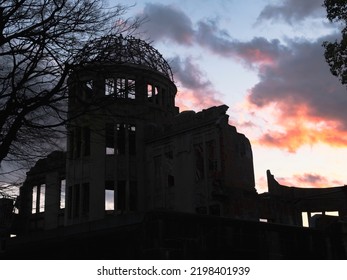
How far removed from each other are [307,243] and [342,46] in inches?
293

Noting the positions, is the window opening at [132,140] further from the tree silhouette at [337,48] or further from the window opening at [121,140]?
the tree silhouette at [337,48]

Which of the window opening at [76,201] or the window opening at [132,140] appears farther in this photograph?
Result: the window opening at [132,140]

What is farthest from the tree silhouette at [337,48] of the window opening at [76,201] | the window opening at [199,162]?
the window opening at [76,201]

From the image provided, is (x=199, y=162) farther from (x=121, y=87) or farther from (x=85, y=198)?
(x=121, y=87)

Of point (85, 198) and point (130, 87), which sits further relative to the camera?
point (85, 198)

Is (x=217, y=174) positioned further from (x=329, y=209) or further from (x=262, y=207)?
(x=329, y=209)

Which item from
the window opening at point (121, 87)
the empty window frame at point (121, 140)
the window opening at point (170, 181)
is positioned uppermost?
the empty window frame at point (121, 140)

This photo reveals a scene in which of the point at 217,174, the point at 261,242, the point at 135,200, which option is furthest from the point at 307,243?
the point at 135,200

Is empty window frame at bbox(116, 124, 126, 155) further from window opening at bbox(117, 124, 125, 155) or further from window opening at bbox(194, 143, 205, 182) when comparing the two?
window opening at bbox(194, 143, 205, 182)

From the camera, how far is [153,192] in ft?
99.5

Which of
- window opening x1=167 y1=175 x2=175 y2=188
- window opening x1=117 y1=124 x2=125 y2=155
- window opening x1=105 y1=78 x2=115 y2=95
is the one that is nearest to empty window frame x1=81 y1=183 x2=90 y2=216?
window opening x1=117 y1=124 x2=125 y2=155

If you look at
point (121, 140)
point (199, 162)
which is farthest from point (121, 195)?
point (199, 162)

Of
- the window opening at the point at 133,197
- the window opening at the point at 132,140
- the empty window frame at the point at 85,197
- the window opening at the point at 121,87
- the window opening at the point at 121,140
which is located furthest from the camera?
the window opening at the point at 132,140

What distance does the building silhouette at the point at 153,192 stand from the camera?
12.4 m
